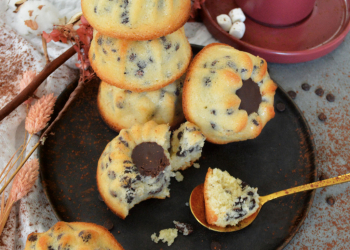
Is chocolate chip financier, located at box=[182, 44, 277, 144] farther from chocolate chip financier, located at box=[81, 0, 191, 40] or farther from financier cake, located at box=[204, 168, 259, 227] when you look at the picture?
chocolate chip financier, located at box=[81, 0, 191, 40]

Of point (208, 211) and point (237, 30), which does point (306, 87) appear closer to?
point (237, 30)

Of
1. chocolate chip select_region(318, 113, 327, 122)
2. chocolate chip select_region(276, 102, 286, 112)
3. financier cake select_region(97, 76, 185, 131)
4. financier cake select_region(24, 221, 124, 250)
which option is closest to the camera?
financier cake select_region(24, 221, 124, 250)

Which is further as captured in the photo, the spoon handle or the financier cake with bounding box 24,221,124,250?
the spoon handle

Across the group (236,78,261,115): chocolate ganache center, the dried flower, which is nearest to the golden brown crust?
(236,78,261,115): chocolate ganache center

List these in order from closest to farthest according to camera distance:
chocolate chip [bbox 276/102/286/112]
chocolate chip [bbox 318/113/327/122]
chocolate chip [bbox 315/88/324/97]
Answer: chocolate chip [bbox 276/102/286/112], chocolate chip [bbox 318/113/327/122], chocolate chip [bbox 315/88/324/97]

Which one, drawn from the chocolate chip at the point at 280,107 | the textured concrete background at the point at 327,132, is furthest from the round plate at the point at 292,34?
the chocolate chip at the point at 280,107

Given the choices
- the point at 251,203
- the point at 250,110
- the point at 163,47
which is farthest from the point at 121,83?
the point at 251,203

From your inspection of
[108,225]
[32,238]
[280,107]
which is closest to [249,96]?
[280,107]
